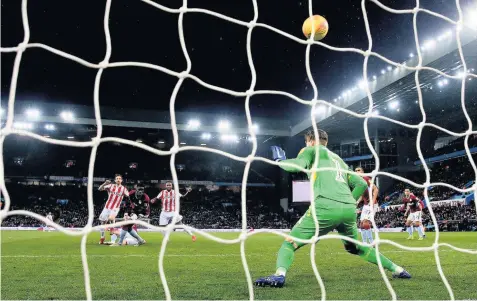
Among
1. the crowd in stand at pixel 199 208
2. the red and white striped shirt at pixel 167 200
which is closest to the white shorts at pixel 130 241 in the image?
the red and white striped shirt at pixel 167 200

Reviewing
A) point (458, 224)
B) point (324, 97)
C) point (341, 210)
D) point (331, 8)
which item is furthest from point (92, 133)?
point (341, 210)

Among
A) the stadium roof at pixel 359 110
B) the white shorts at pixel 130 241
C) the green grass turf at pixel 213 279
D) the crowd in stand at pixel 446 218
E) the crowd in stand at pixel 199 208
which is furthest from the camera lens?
the crowd in stand at pixel 199 208

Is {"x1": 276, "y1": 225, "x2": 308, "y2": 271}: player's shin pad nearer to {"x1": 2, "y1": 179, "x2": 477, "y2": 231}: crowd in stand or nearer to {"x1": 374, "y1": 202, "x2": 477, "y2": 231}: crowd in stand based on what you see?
{"x1": 374, "y1": 202, "x2": 477, "y2": 231}: crowd in stand

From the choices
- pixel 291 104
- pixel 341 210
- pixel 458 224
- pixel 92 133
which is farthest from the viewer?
pixel 92 133

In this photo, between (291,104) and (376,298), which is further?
(291,104)

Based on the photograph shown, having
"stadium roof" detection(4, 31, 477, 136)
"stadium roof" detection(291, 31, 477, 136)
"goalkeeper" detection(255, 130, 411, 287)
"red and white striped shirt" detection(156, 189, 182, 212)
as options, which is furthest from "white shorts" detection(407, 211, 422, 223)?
"goalkeeper" detection(255, 130, 411, 287)

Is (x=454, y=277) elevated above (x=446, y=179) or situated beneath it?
situated beneath

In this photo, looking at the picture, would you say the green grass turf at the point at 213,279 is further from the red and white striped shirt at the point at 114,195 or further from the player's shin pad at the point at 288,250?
the red and white striped shirt at the point at 114,195

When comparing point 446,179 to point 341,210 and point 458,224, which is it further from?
point 341,210

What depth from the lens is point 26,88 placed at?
24047 mm

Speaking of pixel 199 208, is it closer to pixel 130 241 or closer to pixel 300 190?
pixel 300 190

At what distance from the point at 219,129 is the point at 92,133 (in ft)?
28.4

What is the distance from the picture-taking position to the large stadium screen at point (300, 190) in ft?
91.5

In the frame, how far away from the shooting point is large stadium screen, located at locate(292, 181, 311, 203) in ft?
91.5
